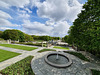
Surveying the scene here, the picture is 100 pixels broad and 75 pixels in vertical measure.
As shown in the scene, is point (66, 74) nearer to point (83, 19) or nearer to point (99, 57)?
point (99, 57)

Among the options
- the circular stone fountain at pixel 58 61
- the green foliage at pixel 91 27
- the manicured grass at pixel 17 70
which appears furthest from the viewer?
the circular stone fountain at pixel 58 61

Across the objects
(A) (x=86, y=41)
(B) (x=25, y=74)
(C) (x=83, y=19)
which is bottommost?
(B) (x=25, y=74)

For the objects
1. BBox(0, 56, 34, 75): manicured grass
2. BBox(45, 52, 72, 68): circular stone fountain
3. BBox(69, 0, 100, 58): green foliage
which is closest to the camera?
BBox(0, 56, 34, 75): manicured grass

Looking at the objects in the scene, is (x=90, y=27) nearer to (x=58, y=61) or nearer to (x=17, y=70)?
(x=58, y=61)

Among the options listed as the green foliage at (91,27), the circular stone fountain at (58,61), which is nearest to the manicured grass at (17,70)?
the circular stone fountain at (58,61)

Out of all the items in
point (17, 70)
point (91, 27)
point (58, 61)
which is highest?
point (91, 27)

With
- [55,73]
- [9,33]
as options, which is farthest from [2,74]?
[9,33]

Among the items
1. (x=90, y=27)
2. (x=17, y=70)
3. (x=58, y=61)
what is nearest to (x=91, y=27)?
(x=90, y=27)

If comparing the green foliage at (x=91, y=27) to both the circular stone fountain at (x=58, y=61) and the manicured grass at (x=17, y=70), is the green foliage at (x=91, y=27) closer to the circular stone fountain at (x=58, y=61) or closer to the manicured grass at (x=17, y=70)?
the circular stone fountain at (x=58, y=61)

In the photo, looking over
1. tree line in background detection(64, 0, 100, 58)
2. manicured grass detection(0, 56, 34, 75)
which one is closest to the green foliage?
tree line in background detection(64, 0, 100, 58)

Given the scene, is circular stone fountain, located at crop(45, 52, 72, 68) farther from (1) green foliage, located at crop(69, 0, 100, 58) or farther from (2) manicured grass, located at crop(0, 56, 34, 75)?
(1) green foliage, located at crop(69, 0, 100, 58)

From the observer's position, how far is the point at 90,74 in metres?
4.80

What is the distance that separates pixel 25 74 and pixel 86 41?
985 centimetres

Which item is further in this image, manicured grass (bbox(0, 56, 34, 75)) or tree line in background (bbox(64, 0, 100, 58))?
tree line in background (bbox(64, 0, 100, 58))
